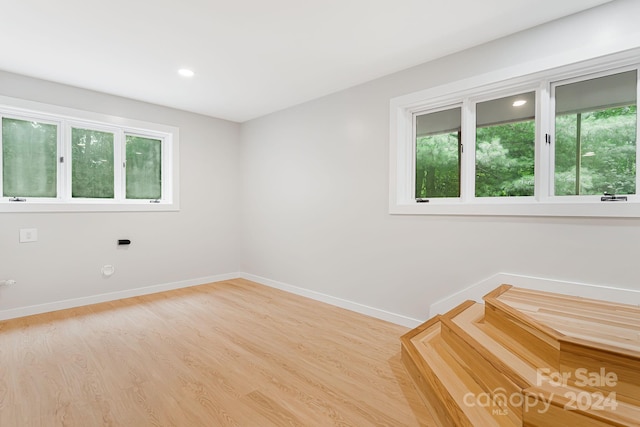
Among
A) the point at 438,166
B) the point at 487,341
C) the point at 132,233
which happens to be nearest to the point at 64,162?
the point at 132,233

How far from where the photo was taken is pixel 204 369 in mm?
2213

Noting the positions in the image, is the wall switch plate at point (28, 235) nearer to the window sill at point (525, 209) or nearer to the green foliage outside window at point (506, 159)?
the window sill at point (525, 209)

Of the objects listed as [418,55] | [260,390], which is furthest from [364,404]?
[418,55]

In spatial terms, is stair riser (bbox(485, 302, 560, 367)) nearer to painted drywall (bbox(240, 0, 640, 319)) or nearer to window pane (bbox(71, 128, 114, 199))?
painted drywall (bbox(240, 0, 640, 319))

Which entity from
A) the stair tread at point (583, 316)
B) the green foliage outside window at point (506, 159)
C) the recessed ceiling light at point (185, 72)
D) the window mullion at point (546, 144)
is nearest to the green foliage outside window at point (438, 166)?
the green foliage outside window at point (506, 159)

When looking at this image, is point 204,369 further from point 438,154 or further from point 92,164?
point 92,164

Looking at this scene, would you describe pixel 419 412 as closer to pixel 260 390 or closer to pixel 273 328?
pixel 260 390

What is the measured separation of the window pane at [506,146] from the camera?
254 centimetres

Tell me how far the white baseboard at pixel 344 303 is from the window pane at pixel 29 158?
9.41 feet

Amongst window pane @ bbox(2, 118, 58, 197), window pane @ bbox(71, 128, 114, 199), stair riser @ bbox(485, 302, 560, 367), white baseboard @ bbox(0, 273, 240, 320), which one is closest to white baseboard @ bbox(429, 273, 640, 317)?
stair riser @ bbox(485, 302, 560, 367)

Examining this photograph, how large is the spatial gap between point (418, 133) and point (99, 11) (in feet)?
9.47

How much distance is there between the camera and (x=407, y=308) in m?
3.05

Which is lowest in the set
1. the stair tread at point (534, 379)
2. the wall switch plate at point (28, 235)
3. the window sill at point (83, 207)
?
the stair tread at point (534, 379)

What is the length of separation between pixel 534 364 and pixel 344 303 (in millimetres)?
2178
